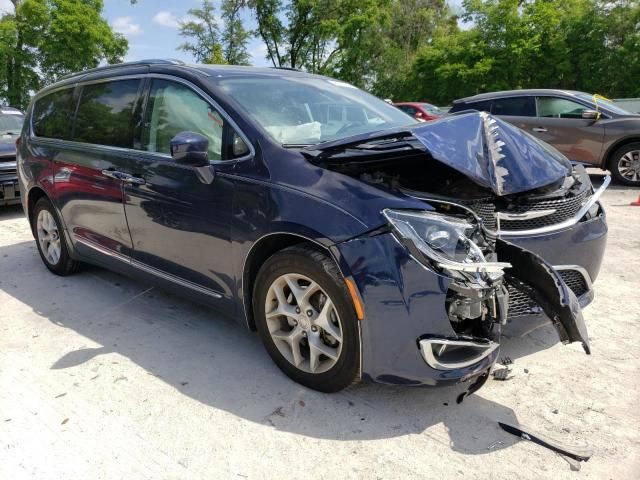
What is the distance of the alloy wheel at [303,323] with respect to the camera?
2748 millimetres

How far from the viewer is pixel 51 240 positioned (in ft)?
16.6

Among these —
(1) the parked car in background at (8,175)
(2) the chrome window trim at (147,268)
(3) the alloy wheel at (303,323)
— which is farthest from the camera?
(1) the parked car in background at (8,175)

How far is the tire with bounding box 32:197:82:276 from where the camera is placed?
4863 millimetres

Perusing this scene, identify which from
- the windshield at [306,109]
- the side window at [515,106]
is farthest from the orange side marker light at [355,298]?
the side window at [515,106]

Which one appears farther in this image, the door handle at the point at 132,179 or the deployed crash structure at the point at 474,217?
the door handle at the point at 132,179

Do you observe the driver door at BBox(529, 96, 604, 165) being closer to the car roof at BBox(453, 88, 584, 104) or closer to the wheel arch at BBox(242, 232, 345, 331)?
the car roof at BBox(453, 88, 584, 104)

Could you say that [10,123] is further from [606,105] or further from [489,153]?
[606,105]

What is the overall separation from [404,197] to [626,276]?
10.1 ft


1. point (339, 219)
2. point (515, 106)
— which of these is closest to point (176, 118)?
point (339, 219)

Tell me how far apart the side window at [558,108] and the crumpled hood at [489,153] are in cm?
679

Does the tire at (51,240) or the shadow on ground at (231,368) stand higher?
the tire at (51,240)

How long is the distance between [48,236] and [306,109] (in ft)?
10.1

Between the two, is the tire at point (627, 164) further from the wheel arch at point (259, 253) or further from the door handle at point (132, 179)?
the door handle at point (132, 179)

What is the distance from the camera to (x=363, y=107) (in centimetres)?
390
